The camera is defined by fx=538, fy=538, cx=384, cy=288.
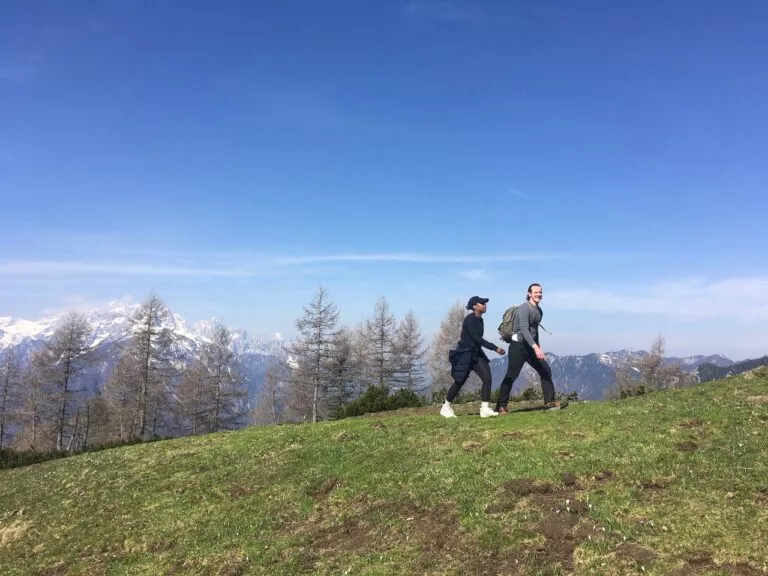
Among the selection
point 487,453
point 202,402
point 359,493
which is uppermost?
point 487,453

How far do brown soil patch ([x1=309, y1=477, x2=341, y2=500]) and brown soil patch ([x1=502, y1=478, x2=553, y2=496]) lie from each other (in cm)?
360

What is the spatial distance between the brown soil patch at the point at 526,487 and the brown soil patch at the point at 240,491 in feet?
18.6

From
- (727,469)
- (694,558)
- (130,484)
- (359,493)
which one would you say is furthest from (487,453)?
(130,484)

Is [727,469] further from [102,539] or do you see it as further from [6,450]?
[6,450]

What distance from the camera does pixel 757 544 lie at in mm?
6160

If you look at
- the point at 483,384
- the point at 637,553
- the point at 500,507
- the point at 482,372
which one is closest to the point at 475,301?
the point at 482,372

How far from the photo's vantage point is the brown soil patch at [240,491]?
37.7 ft

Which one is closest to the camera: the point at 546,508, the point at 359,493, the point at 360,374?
the point at 546,508

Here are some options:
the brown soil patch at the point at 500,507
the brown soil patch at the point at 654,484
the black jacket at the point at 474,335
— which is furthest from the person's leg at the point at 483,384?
the brown soil patch at the point at 654,484

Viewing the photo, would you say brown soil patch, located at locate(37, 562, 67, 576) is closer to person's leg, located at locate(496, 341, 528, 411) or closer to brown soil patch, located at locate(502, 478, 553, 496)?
brown soil patch, located at locate(502, 478, 553, 496)

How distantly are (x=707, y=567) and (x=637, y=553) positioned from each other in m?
0.72

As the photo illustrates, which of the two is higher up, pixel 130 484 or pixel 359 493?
pixel 359 493

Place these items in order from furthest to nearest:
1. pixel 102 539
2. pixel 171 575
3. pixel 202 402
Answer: pixel 202 402 < pixel 102 539 < pixel 171 575

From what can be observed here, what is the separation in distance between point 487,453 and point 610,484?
275 centimetres
